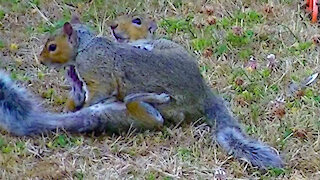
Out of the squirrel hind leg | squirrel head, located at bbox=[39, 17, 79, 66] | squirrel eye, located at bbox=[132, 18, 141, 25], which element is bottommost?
the squirrel hind leg

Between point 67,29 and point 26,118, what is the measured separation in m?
0.60

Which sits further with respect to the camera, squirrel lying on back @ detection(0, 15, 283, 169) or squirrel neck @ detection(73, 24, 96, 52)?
squirrel neck @ detection(73, 24, 96, 52)

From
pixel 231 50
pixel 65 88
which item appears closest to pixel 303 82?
pixel 231 50

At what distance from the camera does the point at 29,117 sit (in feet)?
14.8

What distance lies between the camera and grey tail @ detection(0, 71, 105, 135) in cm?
449

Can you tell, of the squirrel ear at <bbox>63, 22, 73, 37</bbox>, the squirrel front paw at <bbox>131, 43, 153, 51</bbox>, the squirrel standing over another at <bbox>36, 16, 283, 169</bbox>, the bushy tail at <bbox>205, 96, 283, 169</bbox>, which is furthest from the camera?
the squirrel front paw at <bbox>131, 43, 153, 51</bbox>

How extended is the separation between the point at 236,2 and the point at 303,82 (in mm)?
1507

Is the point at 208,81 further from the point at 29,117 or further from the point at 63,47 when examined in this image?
the point at 29,117

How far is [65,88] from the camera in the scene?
521cm

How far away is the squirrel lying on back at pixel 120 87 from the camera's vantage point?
452 centimetres

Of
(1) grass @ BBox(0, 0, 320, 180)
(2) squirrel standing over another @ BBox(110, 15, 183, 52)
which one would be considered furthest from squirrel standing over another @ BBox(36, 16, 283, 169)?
(2) squirrel standing over another @ BBox(110, 15, 183, 52)

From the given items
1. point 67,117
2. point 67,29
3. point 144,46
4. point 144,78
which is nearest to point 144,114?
point 144,78

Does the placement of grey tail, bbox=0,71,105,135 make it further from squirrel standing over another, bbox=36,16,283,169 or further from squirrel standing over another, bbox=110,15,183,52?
squirrel standing over another, bbox=110,15,183,52

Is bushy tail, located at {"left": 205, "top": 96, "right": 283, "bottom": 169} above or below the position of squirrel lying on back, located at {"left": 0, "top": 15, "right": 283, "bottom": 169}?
below
